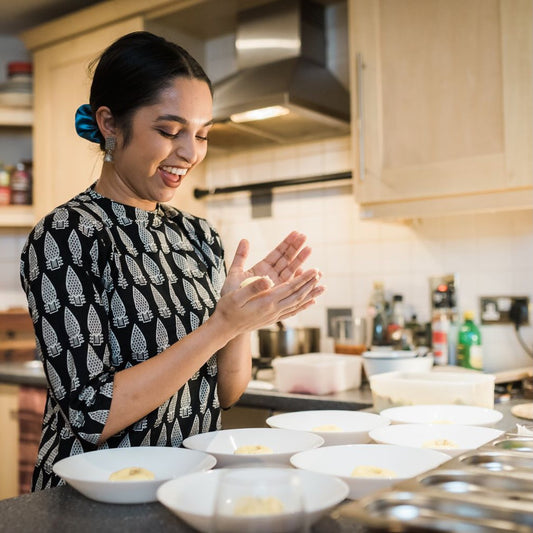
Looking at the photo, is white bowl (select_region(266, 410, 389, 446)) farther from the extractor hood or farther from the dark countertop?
the extractor hood

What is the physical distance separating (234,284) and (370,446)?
0.36 metres

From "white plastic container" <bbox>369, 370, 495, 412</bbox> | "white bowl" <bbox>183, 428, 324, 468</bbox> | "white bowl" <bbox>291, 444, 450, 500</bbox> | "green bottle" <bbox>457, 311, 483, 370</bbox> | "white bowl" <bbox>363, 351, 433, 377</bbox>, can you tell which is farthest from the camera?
"green bottle" <bbox>457, 311, 483, 370</bbox>

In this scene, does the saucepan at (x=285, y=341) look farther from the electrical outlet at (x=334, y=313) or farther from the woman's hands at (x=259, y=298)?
the woman's hands at (x=259, y=298)

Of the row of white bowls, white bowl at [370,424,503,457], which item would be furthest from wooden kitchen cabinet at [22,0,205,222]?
white bowl at [370,424,503,457]

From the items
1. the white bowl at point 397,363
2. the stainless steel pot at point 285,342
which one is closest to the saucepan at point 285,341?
the stainless steel pot at point 285,342

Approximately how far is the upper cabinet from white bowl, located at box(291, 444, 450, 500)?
44.5 inches

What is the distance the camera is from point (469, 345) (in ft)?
7.20

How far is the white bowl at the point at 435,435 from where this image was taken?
1099 millimetres

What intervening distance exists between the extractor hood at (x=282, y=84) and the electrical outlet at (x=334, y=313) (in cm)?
67

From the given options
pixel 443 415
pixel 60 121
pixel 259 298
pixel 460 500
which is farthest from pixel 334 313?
pixel 460 500

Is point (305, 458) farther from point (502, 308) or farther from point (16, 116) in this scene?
point (16, 116)

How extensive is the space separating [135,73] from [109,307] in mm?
434

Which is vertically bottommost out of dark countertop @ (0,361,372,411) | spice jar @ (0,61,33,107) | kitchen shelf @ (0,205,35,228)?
dark countertop @ (0,361,372,411)

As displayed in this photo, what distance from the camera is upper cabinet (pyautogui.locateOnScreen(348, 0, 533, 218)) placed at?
189cm
